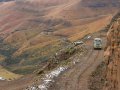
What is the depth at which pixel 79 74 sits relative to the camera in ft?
126

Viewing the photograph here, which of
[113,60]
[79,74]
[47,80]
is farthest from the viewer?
[79,74]

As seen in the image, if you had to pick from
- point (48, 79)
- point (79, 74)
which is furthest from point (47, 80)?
point (79, 74)

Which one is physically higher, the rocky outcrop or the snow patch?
the rocky outcrop

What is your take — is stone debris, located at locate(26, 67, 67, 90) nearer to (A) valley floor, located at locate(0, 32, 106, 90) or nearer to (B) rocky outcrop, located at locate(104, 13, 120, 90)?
(A) valley floor, located at locate(0, 32, 106, 90)

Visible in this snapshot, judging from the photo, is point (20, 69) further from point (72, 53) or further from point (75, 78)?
point (75, 78)

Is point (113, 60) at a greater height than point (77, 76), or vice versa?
point (113, 60)

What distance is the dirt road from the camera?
33.3 metres

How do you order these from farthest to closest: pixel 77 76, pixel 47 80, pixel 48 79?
pixel 77 76
pixel 48 79
pixel 47 80

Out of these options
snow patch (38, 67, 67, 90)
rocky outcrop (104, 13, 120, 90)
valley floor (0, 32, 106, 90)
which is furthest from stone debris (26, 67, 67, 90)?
rocky outcrop (104, 13, 120, 90)

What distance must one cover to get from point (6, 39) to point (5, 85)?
144 m

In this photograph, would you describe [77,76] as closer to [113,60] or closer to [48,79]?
[48,79]

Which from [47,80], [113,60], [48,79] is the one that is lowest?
[48,79]

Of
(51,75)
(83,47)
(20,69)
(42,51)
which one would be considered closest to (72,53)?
(83,47)

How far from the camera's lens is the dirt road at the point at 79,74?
109 ft
